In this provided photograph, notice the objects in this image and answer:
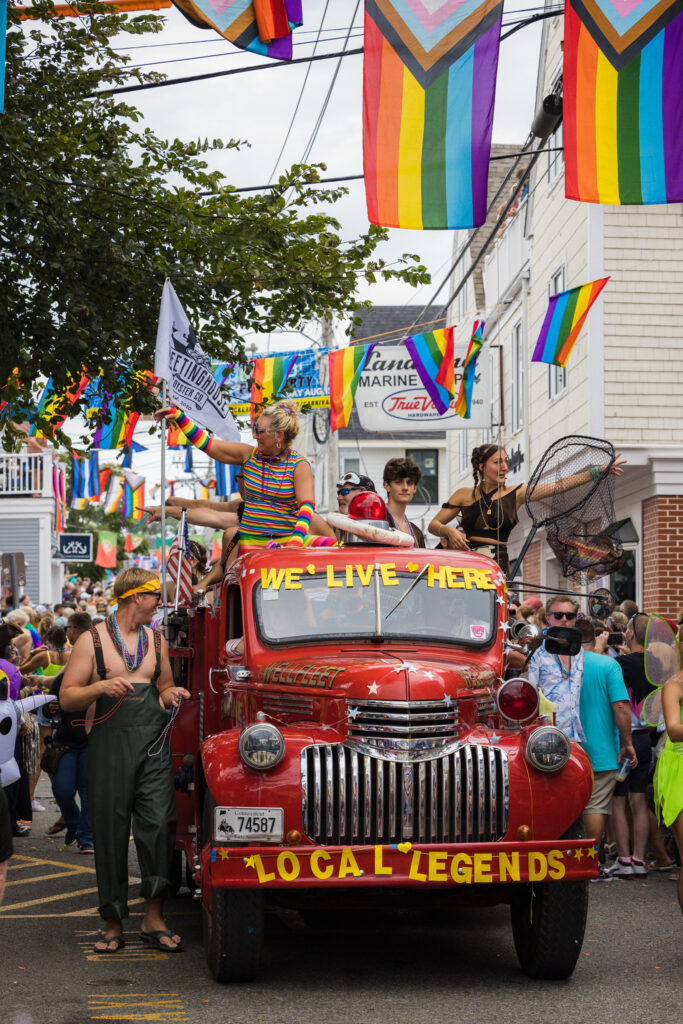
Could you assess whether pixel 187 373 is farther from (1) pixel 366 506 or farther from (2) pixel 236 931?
(2) pixel 236 931

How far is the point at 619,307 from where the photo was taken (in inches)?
765

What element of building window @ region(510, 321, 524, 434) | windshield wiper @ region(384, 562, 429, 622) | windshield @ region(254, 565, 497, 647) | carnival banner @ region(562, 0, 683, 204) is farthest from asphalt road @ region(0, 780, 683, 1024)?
building window @ region(510, 321, 524, 434)

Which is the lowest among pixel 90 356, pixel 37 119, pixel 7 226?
pixel 90 356

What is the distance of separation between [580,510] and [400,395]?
11648 millimetres

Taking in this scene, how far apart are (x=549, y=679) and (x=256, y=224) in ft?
16.1

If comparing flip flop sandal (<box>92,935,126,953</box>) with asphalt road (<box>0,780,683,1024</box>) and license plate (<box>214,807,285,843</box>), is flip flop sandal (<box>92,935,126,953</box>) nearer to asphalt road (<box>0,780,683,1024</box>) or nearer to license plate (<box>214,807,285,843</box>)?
asphalt road (<box>0,780,683,1024</box>)

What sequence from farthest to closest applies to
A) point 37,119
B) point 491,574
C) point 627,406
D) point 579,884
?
point 627,406 < point 37,119 < point 491,574 < point 579,884

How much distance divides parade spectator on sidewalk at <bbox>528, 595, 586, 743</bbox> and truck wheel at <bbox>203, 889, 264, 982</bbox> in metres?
3.84

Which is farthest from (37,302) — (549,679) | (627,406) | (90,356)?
(627,406)

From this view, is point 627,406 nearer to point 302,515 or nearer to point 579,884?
point 302,515

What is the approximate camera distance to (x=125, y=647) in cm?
780

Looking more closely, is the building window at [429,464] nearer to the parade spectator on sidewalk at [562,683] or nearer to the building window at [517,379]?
the building window at [517,379]

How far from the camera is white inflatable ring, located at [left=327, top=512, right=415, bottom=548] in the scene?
8344 mm

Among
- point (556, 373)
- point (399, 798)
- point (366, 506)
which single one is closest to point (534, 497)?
point (366, 506)
